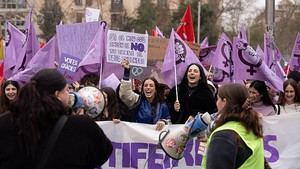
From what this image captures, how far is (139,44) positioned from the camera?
812cm

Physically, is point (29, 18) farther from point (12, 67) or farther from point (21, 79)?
point (21, 79)

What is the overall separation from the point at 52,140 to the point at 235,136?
1.03 meters

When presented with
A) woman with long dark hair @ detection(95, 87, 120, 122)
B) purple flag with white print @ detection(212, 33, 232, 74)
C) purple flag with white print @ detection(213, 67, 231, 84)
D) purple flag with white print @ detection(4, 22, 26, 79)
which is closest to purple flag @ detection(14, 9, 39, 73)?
purple flag with white print @ detection(4, 22, 26, 79)

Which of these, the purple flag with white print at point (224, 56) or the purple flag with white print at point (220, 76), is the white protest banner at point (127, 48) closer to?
the purple flag with white print at point (224, 56)

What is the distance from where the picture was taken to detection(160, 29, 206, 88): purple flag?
7.90 metres

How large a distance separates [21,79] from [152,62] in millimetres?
1798

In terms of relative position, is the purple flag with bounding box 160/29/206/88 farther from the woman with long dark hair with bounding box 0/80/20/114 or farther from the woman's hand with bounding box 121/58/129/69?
the woman with long dark hair with bounding box 0/80/20/114

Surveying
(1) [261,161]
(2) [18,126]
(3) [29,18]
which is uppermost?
(3) [29,18]

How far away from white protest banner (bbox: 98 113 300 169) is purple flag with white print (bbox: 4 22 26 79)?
272cm

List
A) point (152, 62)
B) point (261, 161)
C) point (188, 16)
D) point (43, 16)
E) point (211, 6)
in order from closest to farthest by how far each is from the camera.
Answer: point (261, 161)
point (152, 62)
point (188, 16)
point (43, 16)
point (211, 6)

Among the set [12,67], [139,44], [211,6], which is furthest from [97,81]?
[211,6]

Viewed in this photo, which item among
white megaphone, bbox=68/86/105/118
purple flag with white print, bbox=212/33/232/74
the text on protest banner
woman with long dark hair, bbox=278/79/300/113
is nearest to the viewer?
white megaphone, bbox=68/86/105/118

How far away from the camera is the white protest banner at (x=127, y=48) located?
7922 mm

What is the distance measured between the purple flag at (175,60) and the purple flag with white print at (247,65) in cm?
49
